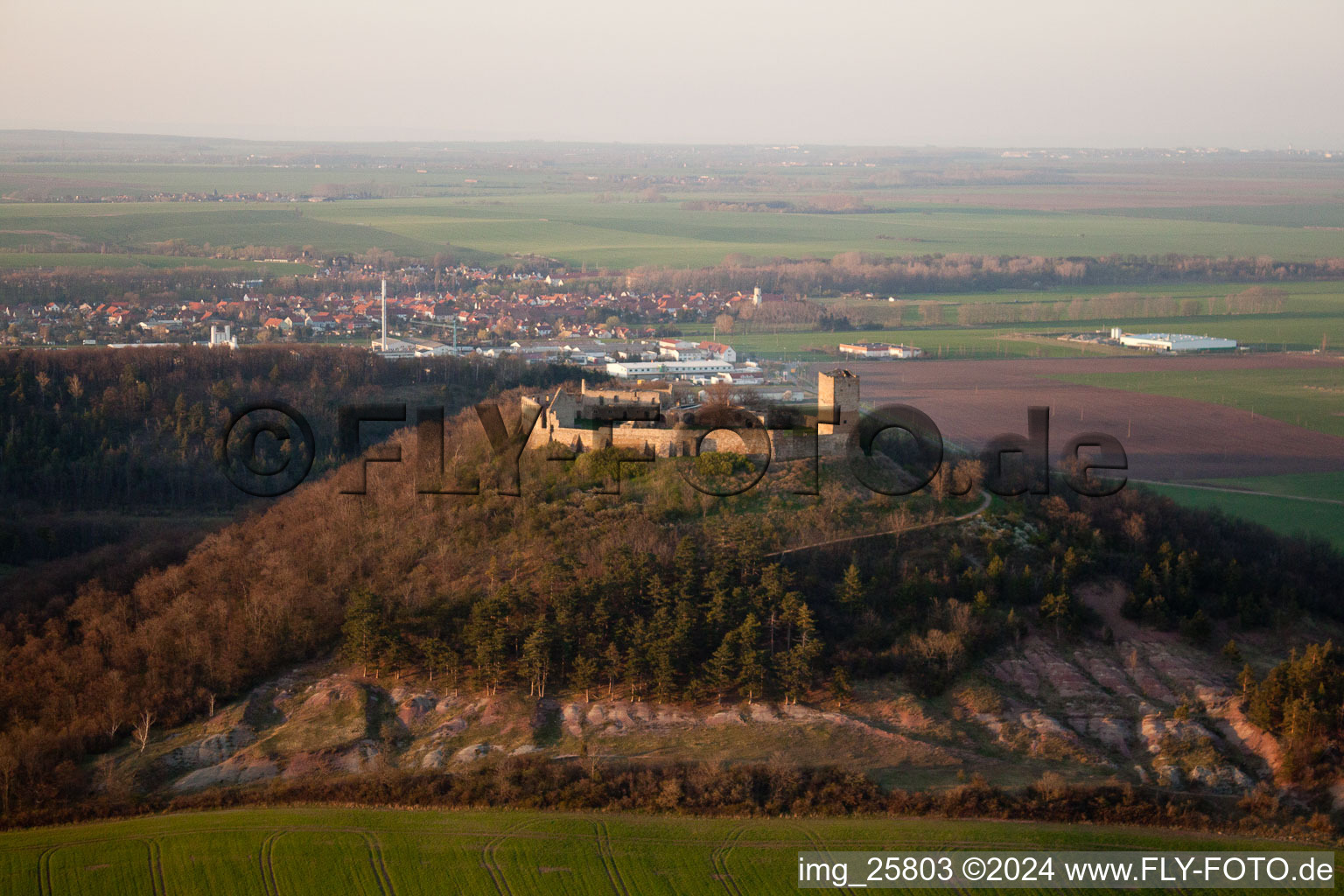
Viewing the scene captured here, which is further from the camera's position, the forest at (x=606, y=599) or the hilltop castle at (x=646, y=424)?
the hilltop castle at (x=646, y=424)

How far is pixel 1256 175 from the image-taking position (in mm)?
121938

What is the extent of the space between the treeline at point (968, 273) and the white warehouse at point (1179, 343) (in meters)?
19.0

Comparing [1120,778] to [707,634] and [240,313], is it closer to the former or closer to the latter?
[707,634]

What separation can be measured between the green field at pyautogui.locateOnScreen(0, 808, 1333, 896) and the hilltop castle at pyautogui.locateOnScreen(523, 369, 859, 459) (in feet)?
33.7

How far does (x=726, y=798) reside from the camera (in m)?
20.1

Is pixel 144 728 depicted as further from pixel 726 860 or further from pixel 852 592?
pixel 852 592

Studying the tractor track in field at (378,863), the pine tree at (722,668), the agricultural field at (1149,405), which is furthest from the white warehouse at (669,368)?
the tractor track in field at (378,863)

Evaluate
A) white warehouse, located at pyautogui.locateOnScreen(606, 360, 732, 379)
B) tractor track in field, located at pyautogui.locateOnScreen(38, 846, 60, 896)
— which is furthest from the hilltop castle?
white warehouse, located at pyautogui.locateOnScreen(606, 360, 732, 379)

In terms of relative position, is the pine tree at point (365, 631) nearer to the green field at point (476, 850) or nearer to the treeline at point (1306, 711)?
the green field at point (476, 850)

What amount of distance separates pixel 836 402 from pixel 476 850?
12.9 metres

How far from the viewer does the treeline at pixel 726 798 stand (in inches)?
778

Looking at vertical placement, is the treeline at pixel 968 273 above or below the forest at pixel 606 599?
above

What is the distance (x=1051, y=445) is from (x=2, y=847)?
33459mm

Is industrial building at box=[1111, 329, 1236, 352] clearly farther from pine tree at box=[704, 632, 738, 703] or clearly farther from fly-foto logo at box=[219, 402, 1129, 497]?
pine tree at box=[704, 632, 738, 703]
